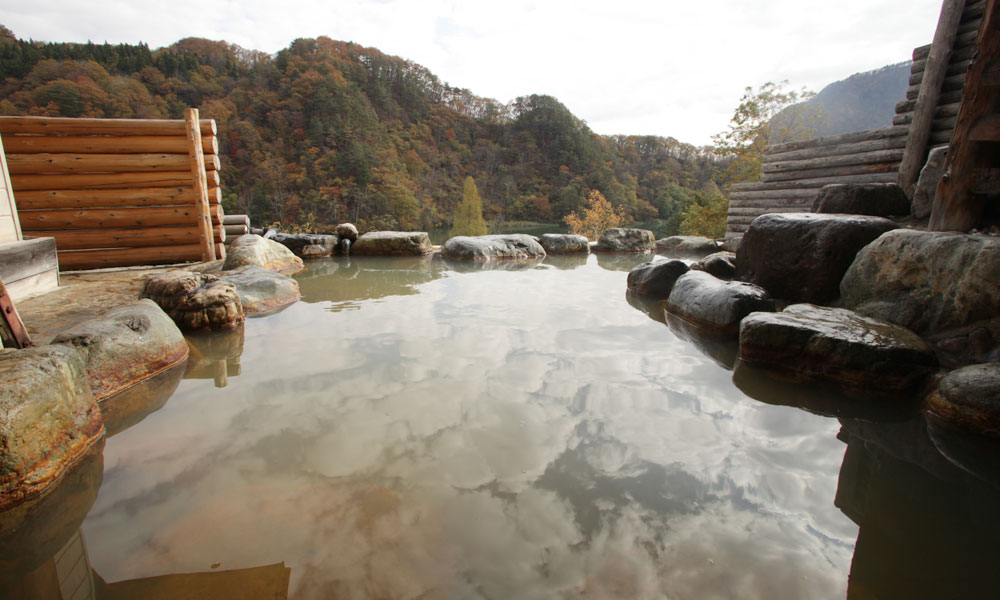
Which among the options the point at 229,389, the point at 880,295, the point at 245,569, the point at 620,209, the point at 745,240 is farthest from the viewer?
the point at 620,209

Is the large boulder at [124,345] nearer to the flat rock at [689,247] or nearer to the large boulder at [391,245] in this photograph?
the large boulder at [391,245]

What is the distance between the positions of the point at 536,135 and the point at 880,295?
4851 cm

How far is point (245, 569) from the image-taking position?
146cm

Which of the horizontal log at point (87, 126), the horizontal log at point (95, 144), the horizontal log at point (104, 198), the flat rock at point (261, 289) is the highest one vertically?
the horizontal log at point (87, 126)

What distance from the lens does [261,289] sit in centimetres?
499

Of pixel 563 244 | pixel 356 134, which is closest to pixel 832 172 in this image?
pixel 563 244

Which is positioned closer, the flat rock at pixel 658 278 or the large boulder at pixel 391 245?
the flat rock at pixel 658 278

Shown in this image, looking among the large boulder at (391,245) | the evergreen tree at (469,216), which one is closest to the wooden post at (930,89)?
the large boulder at (391,245)

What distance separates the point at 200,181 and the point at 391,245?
4.08 meters

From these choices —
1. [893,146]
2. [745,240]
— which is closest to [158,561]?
[745,240]

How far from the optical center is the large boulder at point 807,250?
162 inches

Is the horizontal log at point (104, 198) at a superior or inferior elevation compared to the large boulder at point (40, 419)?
superior

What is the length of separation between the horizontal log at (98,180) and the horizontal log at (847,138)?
10215 mm

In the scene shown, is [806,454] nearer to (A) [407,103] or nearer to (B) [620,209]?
(B) [620,209]
